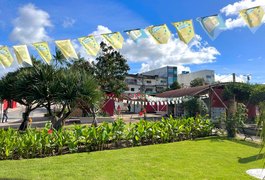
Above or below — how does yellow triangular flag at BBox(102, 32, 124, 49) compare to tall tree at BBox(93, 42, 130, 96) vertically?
below

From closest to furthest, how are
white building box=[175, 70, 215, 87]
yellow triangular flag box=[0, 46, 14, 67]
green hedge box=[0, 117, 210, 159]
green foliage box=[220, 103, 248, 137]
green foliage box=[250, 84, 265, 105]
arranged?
1. green hedge box=[0, 117, 210, 159]
2. yellow triangular flag box=[0, 46, 14, 67]
3. green foliage box=[220, 103, 248, 137]
4. green foliage box=[250, 84, 265, 105]
5. white building box=[175, 70, 215, 87]

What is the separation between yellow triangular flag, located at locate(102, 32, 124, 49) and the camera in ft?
25.8

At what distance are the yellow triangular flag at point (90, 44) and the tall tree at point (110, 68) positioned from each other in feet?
59.6

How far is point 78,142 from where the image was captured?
25.9 ft

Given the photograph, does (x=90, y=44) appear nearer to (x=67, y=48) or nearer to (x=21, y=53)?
(x=67, y=48)

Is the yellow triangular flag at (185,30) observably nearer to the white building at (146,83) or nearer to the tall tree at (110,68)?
the tall tree at (110,68)

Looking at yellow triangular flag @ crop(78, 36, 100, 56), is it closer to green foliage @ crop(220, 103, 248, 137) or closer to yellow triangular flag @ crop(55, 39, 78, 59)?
yellow triangular flag @ crop(55, 39, 78, 59)

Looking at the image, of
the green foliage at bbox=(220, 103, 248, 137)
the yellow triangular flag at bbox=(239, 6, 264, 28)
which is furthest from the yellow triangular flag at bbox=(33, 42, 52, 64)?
the green foliage at bbox=(220, 103, 248, 137)

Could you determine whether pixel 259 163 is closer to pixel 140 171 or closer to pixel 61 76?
pixel 140 171

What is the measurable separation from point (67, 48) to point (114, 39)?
1.50 metres

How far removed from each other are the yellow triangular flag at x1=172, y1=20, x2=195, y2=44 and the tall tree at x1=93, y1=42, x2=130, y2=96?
19.0 meters

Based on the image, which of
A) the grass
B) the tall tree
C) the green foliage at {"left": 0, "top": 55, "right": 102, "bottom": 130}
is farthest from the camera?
the tall tree

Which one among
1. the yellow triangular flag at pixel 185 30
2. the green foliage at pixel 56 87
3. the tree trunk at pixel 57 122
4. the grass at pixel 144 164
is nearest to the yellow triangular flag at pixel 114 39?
the yellow triangular flag at pixel 185 30

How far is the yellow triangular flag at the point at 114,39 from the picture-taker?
7.85 m
